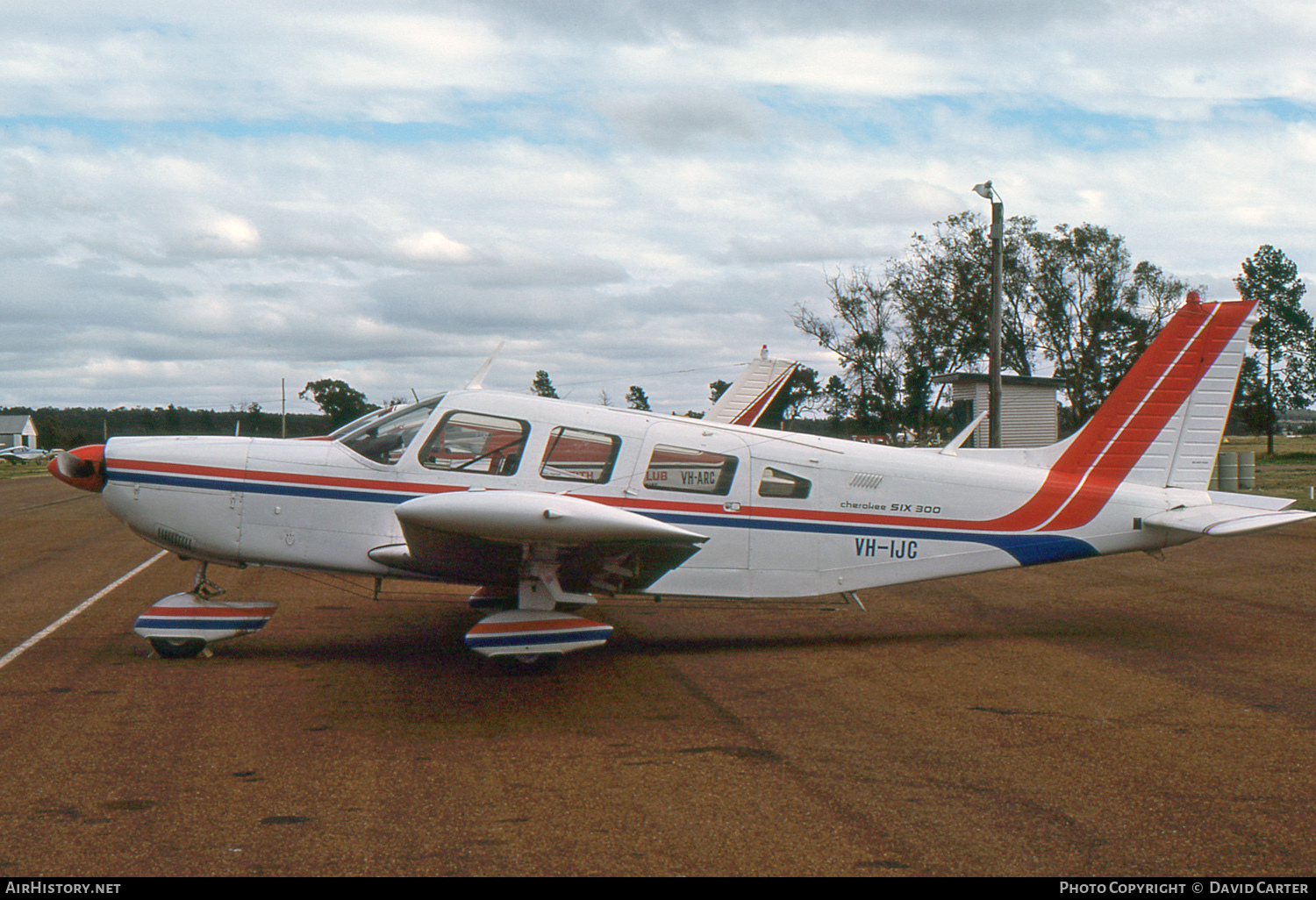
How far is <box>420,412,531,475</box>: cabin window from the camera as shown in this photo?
7672 millimetres

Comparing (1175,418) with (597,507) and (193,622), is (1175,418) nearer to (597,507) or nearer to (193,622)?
(597,507)

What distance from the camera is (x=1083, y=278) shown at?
150ft

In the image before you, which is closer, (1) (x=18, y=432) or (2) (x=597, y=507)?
(2) (x=597, y=507)

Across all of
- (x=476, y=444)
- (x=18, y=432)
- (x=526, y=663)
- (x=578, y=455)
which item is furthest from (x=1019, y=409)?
(x=18, y=432)

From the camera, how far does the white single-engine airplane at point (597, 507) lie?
745cm

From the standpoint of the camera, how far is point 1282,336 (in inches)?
2112

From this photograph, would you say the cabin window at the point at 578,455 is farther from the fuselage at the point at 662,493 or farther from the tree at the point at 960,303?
the tree at the point at 960,303

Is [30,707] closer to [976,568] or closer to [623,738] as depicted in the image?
[623,738]

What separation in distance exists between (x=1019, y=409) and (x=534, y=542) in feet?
90.7

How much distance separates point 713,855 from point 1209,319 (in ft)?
25.4

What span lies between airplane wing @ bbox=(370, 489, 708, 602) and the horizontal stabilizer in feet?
14.5

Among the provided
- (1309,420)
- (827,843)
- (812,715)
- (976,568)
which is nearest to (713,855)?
(827,843)

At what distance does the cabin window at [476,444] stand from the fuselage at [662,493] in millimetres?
10

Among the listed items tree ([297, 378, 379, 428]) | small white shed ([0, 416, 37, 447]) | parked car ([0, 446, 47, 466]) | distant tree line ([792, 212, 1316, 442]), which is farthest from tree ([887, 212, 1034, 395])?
small white shed ([0, 416, 37, 447])
